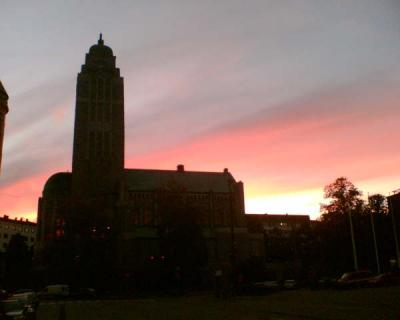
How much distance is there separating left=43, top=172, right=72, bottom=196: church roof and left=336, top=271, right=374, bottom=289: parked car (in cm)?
5737

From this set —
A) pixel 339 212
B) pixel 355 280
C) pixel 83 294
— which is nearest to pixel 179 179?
pixel 339 212

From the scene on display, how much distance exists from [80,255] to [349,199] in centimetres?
4307

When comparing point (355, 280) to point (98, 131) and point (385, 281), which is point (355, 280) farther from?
point (98, 131)

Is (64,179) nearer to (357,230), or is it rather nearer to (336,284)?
(357,230)

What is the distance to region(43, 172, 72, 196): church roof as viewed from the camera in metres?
84.6

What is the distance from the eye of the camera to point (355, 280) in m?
41.1

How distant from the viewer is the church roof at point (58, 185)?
84625mm

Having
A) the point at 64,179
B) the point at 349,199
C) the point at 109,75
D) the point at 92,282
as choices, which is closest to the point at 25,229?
the point at 64,179

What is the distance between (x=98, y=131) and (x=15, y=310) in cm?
6390

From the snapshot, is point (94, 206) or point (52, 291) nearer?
point (52, 291)

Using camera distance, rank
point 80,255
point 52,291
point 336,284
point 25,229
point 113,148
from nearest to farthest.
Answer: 1. point 336,284
2. point 52,291
3. point 80,255
4. point 113,148
5. point 25,229

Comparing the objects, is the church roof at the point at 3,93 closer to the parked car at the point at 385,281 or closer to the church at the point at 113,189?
the church at the point at 113,189

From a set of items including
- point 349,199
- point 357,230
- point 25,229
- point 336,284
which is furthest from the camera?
point 25,229

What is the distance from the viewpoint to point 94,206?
226 feet
